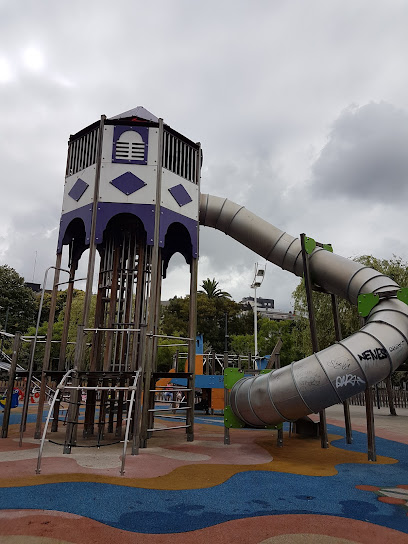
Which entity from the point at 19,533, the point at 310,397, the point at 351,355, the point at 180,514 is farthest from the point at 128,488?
the point at 351,355

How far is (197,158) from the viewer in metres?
11.5

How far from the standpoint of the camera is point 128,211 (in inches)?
389

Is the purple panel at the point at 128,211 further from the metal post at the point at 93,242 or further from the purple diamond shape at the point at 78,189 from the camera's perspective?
the purple diamond shape at the point at 78,189

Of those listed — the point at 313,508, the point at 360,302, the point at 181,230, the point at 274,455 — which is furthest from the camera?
the point at 181,230

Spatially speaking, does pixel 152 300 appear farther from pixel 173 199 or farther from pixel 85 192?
pixel 85 192

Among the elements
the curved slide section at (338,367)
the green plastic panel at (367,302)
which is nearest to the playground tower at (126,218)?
the curved slide section at (338,367)

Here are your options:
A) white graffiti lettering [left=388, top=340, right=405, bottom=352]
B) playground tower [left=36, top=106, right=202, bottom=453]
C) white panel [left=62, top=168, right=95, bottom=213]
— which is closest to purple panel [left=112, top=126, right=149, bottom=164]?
playground tower [left=36, top=106, right=202, bottom=453]

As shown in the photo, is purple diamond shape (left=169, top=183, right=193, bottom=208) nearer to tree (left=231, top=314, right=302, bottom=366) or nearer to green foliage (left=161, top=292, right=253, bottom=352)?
tree (left=231, top=314, right=302, bottom=366)

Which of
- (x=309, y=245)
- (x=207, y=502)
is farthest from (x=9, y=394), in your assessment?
(x=309, y=245)

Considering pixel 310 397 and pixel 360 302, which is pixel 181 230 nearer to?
pixel 360 302

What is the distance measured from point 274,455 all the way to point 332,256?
16.6 ft

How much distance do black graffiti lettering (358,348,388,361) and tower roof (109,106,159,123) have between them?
7759 mm

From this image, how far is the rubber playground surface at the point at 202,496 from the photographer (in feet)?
13.5

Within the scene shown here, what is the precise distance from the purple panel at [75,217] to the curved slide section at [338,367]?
5263mm
